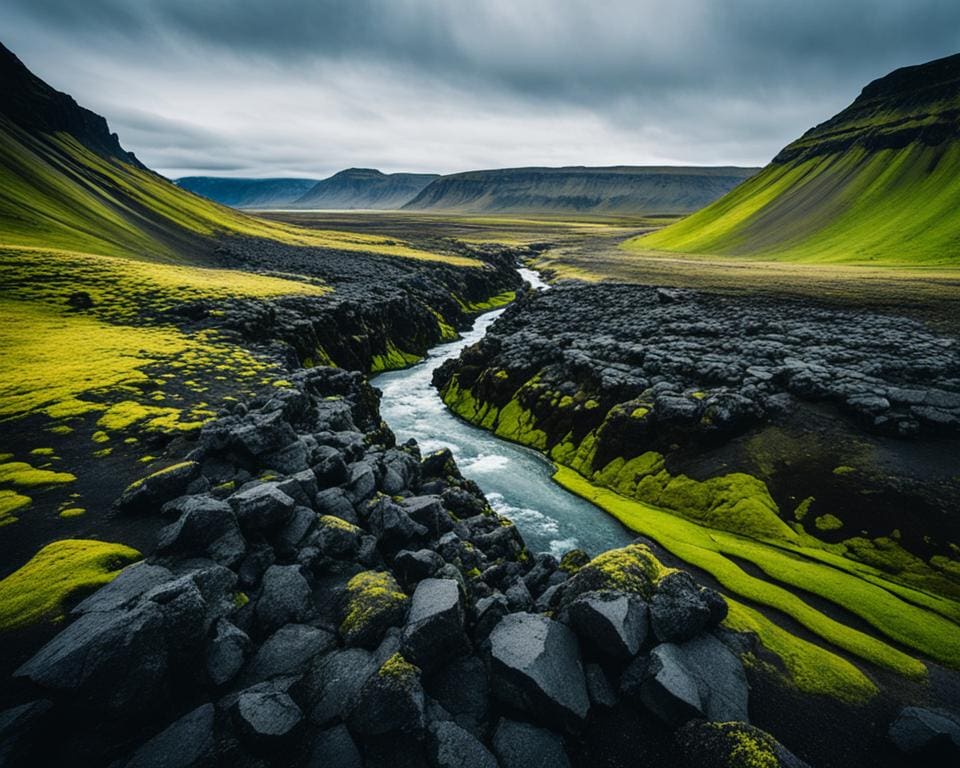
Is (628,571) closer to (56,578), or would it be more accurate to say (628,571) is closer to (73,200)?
(56,578)

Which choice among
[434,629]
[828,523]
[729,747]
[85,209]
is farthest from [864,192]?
[85,209]

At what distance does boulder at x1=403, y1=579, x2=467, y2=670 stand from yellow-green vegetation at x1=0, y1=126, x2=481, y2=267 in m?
58.1

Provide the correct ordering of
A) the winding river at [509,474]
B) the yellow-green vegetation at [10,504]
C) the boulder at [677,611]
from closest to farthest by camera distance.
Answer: the boulder at [677,611] → the yellow-green vegetation at [10,504] → the winding river at [509,474]

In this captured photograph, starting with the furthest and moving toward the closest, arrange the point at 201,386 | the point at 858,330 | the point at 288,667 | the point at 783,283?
the point at 783,283
the point at 858,330
the point at 201,386
the point at 288,667

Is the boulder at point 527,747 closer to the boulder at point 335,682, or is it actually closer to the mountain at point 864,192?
the boulder at point 335,682

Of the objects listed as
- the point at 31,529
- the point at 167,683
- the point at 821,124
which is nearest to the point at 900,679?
the point at 167,683

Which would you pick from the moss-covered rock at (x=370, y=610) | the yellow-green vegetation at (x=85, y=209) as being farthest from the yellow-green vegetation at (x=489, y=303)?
the moss-covered rock at (x=370, y=610)

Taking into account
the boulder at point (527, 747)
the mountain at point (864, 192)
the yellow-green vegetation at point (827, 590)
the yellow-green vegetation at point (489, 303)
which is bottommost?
the yellow-green vegetation at point (489, 303)

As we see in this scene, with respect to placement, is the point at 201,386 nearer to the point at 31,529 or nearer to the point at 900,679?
the point at 31,529

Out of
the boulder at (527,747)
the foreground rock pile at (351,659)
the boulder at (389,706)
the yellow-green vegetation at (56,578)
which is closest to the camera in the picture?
the foreground rock pile at (351,659)

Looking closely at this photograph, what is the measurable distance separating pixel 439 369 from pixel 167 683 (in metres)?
39.2

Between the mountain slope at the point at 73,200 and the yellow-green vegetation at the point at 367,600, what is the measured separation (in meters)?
56.2

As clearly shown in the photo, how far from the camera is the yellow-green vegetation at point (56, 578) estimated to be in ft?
29.7

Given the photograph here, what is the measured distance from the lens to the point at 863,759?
9211 millimetres
